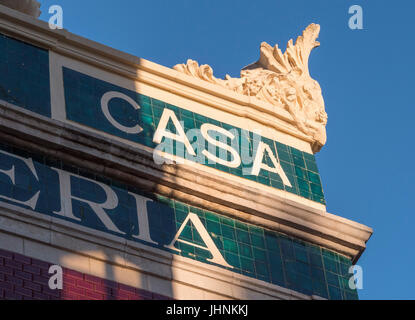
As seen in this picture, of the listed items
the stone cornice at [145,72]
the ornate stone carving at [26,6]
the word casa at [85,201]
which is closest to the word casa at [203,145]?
the stone cornice at [145,72]

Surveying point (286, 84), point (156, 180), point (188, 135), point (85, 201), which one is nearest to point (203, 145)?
point (188, 135)

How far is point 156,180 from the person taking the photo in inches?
976

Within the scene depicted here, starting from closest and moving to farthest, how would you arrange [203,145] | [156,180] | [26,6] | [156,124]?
[156,180] → [156,124] → [203,145] → [26,6]

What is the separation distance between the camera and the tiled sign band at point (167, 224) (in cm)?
2339

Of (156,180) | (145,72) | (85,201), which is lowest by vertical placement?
(85,201)

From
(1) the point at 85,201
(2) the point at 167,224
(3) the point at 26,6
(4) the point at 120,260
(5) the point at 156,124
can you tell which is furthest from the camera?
(3) the point at 26,6

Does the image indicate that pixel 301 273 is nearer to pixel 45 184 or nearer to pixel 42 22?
pixel 45 184

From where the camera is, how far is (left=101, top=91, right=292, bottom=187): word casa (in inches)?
1013

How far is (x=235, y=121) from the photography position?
89.8 ft

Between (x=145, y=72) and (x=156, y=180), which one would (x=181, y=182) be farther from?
(x=145, y=72)

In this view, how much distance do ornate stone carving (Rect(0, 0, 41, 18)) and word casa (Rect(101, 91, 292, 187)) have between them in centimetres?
306

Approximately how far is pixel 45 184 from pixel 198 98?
15.3 ft

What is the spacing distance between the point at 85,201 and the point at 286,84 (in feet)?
20.7

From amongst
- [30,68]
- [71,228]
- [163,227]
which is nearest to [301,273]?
[163,227]
